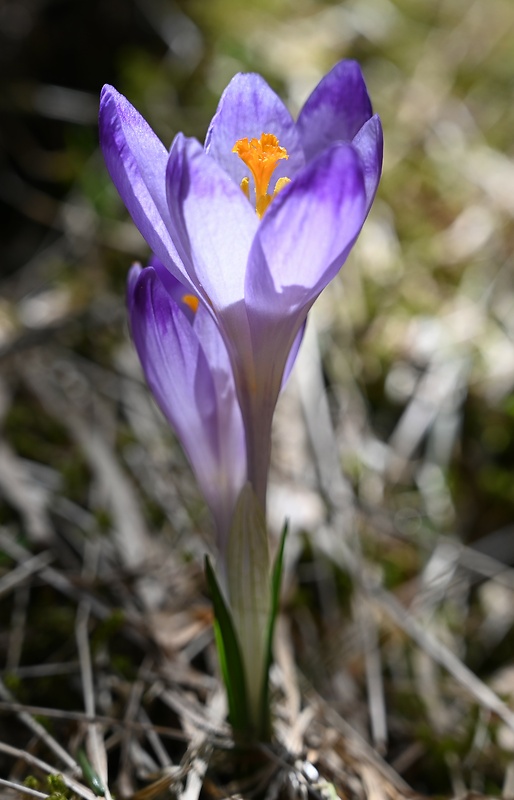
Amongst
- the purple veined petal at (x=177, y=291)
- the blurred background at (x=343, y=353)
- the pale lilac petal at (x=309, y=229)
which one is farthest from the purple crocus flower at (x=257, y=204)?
the blurred background at (x=343, y=353)

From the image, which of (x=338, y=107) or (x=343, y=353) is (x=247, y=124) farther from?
(x=343, y=353)

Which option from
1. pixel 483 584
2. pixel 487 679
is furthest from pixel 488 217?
pixel 487 679

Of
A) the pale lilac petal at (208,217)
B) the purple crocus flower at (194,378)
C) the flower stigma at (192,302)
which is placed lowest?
the purple crocus flower at (194,378)

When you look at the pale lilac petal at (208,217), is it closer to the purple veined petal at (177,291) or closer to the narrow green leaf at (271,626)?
the purple veined petal at (177,291)

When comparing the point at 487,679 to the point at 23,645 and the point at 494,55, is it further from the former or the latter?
the point at 494,55

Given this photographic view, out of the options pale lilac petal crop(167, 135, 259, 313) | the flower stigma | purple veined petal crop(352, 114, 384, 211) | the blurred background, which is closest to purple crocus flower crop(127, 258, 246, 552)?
the flower stigma

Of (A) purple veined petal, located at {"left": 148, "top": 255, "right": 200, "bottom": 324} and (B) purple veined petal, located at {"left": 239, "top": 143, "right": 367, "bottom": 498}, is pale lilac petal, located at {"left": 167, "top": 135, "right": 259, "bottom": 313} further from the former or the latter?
(A) purple veined petal, located at {"left": 148, "top": 255, "right": 200, "bottom": 324}
